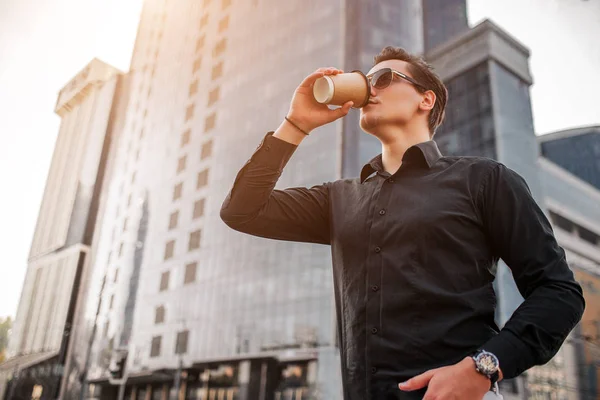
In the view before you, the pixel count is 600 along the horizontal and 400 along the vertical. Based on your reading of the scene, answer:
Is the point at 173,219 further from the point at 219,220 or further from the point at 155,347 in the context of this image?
the point at 155,347

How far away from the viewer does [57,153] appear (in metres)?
71.9

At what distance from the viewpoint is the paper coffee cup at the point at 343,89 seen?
1890 mm

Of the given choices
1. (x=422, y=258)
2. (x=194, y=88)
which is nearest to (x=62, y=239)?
(x=194, y=88)

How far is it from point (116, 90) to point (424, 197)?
72924 millimetres

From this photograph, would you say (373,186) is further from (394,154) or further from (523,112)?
(523,112)

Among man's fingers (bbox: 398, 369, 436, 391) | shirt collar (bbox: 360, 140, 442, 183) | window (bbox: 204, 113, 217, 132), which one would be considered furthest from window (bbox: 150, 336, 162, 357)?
man's fingers (bbox: 398, 369, 436, 391)

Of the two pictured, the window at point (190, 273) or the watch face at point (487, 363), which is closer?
the watch face at point (487, 363)

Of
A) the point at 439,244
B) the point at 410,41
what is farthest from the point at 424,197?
the point at 410,41

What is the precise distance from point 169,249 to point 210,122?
37.3ft

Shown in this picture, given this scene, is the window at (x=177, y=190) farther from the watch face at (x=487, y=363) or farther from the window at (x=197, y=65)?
the watch face at (x=487, y=363)

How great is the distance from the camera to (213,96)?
144 feet

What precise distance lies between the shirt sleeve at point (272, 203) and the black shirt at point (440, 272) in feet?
0.86

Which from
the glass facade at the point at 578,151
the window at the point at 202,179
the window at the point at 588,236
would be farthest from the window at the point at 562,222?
the window at the point at 202,179

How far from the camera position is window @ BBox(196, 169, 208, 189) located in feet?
133
